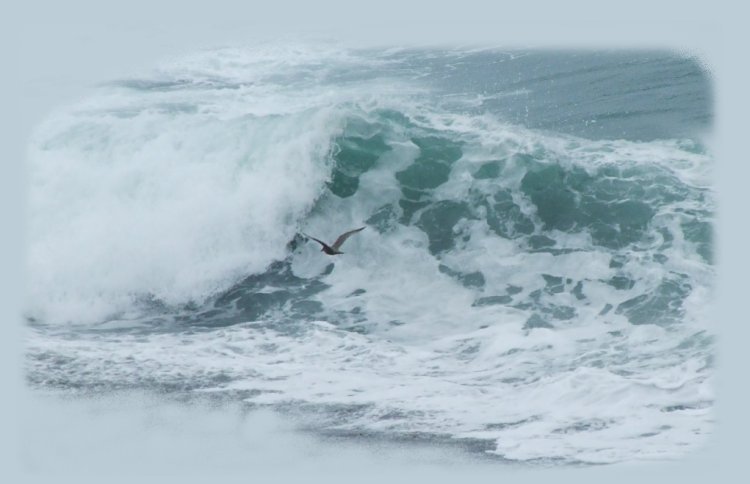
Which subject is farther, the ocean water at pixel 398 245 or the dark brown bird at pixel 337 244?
the dark brown bird at pixel 337 244

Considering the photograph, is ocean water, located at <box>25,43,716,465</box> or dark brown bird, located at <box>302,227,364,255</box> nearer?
ocean water, located at <box>25,43,716,465</box>

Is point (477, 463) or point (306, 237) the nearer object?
point (477, 463)

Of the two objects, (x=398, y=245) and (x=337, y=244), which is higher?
(x=337, y=244)

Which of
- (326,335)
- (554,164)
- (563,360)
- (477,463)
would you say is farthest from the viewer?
(554,164)

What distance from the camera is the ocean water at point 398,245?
9352 mm

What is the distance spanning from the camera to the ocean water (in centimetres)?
935

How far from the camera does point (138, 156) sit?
13586mm

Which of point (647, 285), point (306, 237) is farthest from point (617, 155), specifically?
point (306, 237)

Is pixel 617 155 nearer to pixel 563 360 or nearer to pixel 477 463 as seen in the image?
pixel 563 360

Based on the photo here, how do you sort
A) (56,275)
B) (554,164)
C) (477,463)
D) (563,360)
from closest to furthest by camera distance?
(477,463), (563,360), (56,275), (554,164)

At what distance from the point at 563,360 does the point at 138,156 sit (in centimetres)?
623

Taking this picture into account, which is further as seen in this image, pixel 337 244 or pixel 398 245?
pixel 398 245

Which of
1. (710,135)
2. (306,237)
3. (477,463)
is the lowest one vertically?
(477,463)

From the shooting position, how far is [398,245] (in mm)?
12539
